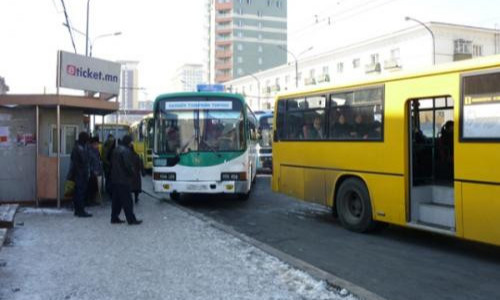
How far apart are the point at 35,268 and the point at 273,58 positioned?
110 m

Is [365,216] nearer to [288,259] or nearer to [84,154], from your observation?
[288,259]

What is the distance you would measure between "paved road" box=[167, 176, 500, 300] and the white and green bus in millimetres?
872

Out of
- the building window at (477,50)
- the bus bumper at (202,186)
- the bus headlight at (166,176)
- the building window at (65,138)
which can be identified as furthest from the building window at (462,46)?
the building window at (65,138)

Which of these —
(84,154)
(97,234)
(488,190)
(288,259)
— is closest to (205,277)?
(288,259)

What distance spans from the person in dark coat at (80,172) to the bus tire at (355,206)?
17.7ft

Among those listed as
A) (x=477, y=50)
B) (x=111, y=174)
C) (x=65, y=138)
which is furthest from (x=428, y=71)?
(x=477, y=50)

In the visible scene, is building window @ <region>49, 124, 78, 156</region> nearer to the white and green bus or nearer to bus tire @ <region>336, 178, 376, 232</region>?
the white and green bus

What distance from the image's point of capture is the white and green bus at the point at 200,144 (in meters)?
12.6

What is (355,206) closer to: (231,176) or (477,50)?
(231,176)

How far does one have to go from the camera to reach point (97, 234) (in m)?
8.96

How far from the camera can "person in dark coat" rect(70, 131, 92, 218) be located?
11.0 meters

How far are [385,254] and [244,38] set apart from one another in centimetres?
10703

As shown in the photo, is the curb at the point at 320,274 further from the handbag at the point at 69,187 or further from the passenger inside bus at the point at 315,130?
the handbag at the point at 69,187

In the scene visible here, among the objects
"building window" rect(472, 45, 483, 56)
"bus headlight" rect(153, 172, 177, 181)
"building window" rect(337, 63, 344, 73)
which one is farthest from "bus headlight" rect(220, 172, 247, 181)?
"building window" rect(337, 63, 344, 73)
